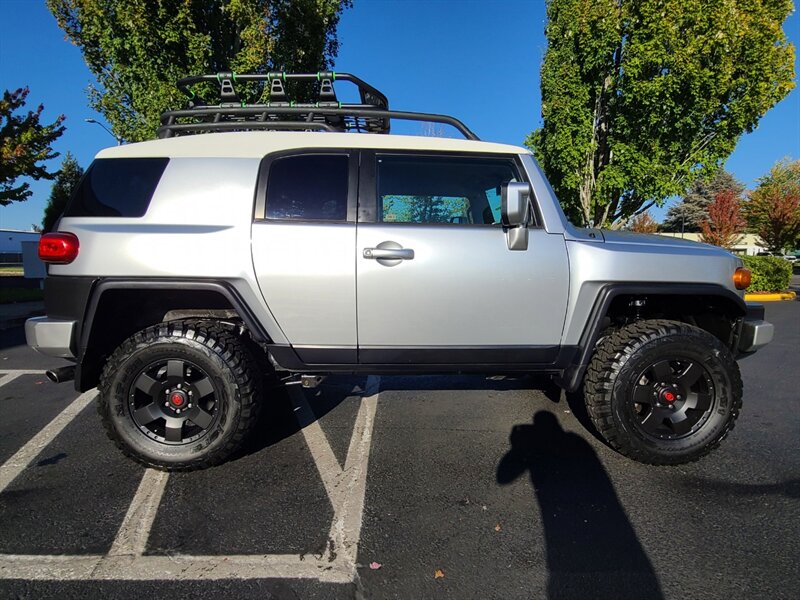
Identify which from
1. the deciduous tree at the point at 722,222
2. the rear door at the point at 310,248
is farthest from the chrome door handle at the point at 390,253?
the deciduous tree at the point at 722,222

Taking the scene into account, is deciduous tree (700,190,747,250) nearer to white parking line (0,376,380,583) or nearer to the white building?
white parking line (0,376,380,583)

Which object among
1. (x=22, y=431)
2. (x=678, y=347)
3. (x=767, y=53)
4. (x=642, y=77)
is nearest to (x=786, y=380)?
(x=678, y=347)

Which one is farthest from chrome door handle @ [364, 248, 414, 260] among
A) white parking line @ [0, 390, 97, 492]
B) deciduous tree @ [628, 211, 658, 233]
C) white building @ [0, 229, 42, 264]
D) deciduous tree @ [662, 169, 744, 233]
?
white building @ [0, 229, 42, 264]

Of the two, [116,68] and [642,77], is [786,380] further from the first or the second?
[116,68]

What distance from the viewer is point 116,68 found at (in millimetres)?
9578

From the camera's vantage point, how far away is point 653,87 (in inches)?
399

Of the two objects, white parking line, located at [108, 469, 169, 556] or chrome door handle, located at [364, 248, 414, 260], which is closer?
white parking line, located at [108, 469, 169, 556]

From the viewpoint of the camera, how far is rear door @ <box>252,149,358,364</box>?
2674 millimetres

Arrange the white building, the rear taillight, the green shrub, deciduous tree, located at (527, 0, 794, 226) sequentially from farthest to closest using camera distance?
1. the white building
2. the green shrub
3. deciduous tree, located at (527, 0, 794, 226)
4. the rear taillight

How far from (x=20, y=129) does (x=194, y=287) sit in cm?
1308

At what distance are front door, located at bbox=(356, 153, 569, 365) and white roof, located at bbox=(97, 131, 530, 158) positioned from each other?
10 cm

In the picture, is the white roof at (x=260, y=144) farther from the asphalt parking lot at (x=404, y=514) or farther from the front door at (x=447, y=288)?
the asphalt parking lot at (x=404, y=514)

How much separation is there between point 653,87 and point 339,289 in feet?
34.9

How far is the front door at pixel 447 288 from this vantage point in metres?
2.70
